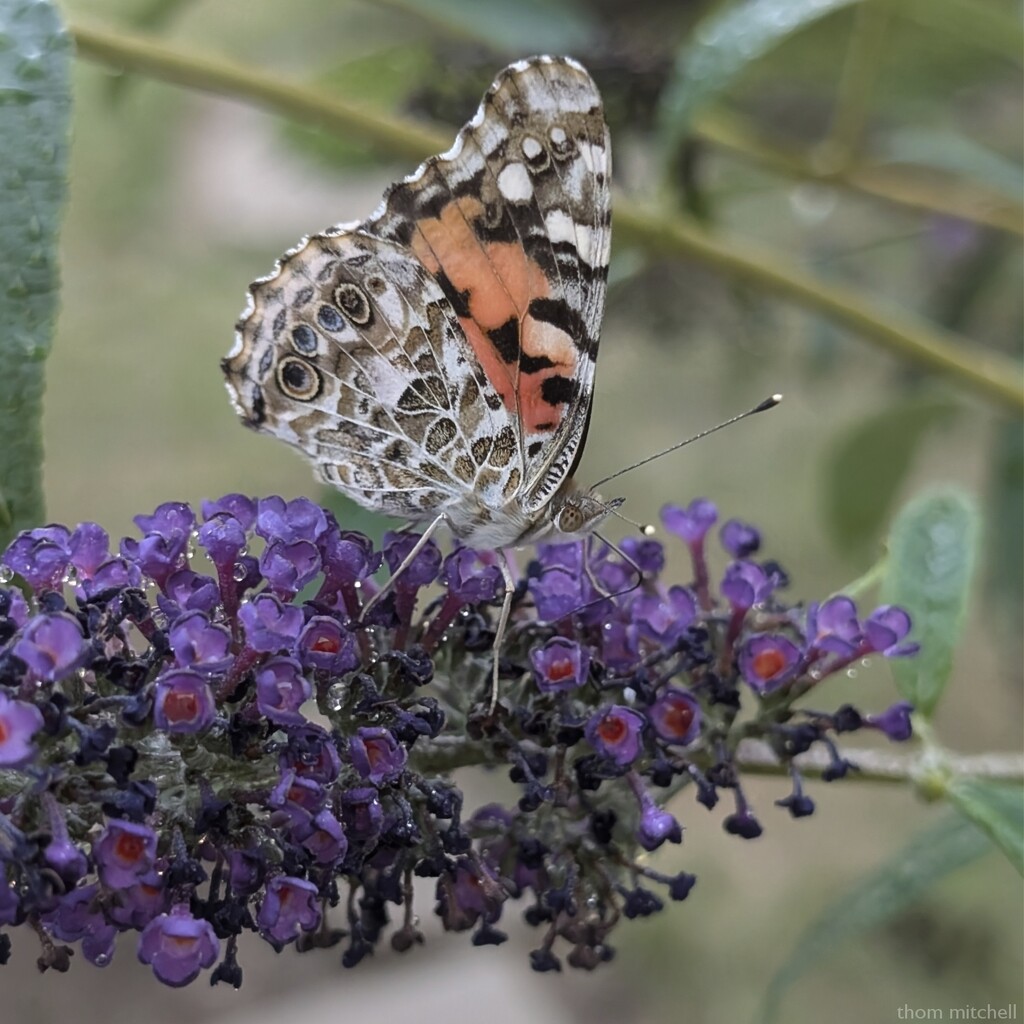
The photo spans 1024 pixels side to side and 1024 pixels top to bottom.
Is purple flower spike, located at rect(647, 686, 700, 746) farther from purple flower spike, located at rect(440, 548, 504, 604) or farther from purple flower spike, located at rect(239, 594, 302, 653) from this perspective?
Answer: purple flower spike, located at rect(239, 594, 302, 653)

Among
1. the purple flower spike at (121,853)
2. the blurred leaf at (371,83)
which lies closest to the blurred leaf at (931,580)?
the purple flower spike at (121,853)

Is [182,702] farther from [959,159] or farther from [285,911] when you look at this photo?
[959,159]

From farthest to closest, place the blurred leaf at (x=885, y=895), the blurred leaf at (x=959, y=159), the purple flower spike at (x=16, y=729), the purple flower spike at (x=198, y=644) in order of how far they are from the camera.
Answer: the blurred leaf at (x=959, y=159), the blurred leaf at (x=885, y=895), the purple flower spike at (x=198, y=644), the purple flower spike at (x=16, y=729)

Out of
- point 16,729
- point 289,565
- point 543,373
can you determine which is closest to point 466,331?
point 543,373

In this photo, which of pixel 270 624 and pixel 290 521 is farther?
pixel 290 521

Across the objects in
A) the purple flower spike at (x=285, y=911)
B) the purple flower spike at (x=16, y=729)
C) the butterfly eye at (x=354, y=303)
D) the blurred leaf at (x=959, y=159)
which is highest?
the blurred leaf at (x=959, y=159)

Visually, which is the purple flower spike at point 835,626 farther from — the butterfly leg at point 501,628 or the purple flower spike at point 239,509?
the purple flower spike at point 239,509

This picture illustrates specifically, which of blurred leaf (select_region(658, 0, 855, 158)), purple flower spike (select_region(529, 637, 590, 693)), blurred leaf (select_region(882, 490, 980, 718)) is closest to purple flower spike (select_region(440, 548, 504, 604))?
purple flower spike (select_region(529, 637, 590, 693))
